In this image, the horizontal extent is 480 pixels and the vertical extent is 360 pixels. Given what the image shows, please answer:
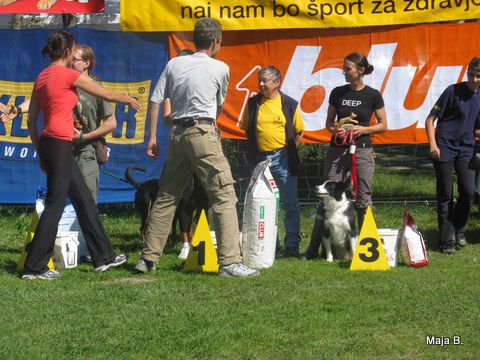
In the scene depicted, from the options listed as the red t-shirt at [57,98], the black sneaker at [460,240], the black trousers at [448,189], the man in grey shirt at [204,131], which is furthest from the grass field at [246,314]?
the red t-shirt at [57,98]

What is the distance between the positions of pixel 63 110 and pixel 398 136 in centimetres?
461

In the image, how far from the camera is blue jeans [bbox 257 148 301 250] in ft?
28.3

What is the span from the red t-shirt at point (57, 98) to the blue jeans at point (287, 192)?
212 centimetres

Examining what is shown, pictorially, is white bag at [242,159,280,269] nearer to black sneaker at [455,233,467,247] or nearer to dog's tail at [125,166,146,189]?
dog's tail at [125,166,146,189]

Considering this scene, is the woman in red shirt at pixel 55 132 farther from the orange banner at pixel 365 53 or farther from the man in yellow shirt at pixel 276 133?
the orange banner at pixel 365 53

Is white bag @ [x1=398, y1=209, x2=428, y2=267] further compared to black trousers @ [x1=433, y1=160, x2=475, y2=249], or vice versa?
black trousers @ [x1=433, y1=160, x2=475, y2=249]

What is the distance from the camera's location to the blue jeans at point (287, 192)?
28.3ft

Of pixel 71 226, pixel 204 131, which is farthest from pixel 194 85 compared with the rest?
pixel 71 226

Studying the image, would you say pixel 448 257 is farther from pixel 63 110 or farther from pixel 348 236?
pixel 63 110

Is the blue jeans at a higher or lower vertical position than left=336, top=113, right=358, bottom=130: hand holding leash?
lower

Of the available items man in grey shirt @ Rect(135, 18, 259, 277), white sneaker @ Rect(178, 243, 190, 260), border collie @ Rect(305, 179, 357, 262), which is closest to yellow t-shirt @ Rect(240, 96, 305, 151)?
border collie @ Rect(305, 179, 357, 262)

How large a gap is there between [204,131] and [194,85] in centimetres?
36

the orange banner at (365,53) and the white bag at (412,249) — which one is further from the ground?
the orange banner at (365,53)

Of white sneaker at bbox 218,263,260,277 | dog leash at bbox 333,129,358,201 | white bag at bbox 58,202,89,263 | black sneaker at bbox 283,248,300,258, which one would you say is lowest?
black sneaker at bbox 283,248,300,258
